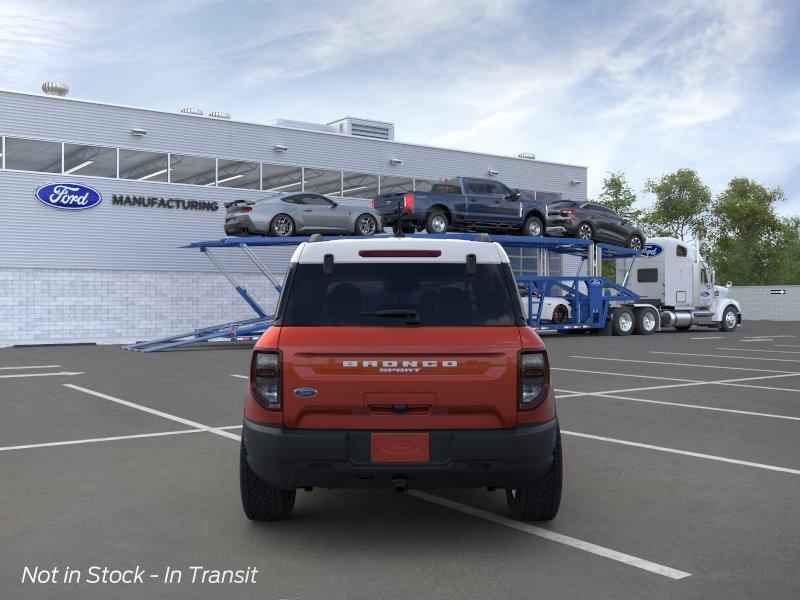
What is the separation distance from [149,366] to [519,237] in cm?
1244

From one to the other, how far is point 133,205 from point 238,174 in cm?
397

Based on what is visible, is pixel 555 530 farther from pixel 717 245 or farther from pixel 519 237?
pixel 717 245

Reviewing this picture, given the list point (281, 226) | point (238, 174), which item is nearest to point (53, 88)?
point (238, 174)

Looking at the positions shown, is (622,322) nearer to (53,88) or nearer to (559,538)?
(53,88)

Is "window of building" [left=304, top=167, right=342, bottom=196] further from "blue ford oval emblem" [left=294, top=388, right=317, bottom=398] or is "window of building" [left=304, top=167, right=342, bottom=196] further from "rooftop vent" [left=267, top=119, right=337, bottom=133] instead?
"blue ford oval emblem" [left=294, top=388, right=317, bottom=398]

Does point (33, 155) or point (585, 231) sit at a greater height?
point (33, 155)

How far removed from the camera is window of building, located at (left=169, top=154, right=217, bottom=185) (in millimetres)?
29188

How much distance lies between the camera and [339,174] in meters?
33.0

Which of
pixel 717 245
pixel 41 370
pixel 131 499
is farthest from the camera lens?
pixel 717 245

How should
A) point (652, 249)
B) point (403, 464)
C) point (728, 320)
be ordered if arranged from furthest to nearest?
point (728, 320) → point (652, 249) → point (403, 464)

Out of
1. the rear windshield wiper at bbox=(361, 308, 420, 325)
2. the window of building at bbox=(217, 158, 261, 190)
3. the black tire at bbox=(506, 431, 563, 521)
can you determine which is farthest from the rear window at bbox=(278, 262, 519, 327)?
the window of building at bbox=(217, 158, 261, 190)

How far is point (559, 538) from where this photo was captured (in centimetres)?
504

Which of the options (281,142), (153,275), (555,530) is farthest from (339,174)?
(555,530)

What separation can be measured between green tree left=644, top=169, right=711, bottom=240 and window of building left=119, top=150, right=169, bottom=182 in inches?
1841
